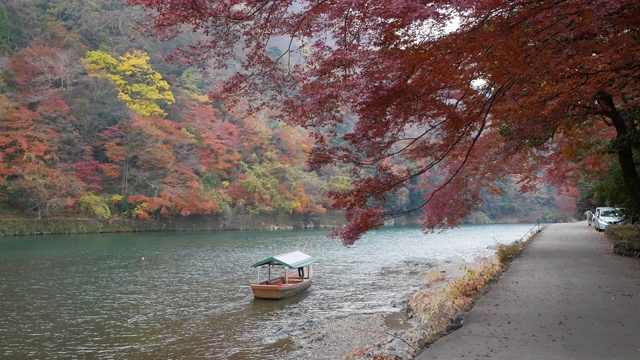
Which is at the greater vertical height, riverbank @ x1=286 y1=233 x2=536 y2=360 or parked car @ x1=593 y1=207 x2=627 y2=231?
parked car @ x1=593 y1=207 x2=627 y2=231

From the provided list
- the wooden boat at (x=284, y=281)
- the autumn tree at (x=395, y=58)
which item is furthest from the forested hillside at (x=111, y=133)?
the autumn tree at (x=395, y=58)

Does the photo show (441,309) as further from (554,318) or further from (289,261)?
(289,261)

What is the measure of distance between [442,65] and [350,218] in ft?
8.66

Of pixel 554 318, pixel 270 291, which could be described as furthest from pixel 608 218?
pixel 554 318

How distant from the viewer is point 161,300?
1510cm

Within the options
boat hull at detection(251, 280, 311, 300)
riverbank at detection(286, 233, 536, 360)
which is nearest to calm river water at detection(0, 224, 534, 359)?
boat hull at detection(251, 280, 311, 300)

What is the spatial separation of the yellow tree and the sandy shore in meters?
33.0

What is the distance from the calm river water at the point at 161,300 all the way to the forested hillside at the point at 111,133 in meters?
7.70

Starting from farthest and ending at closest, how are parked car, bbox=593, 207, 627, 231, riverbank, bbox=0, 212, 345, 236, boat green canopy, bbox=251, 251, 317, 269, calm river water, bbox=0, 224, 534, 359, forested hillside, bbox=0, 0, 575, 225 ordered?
riverbank, bbox=0, 212, 345, 236, forested hillside, bbox=0, 0, 575, 225, parked car, bbox=593, 207, 627, 231, boat green canopy, bbox=251, 251, 317, 269, calm river water, bbox=0, 224, 534, 359

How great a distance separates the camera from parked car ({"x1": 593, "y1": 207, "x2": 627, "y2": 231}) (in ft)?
77.7

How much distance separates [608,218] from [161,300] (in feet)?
74.2

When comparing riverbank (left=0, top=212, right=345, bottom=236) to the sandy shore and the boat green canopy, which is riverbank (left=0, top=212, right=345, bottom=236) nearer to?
the boat green canopy

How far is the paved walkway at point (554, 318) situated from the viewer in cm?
555

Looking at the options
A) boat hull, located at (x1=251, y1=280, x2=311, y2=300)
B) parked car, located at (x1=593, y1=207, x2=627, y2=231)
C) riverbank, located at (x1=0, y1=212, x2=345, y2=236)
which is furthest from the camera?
riverbank, located at (x1=0, y1=212, x2=345, y2=236)
